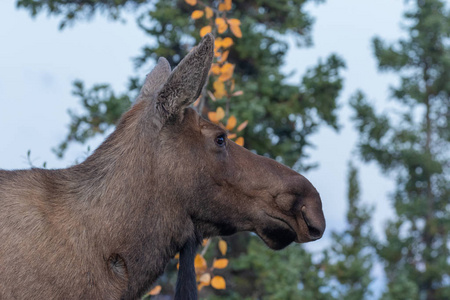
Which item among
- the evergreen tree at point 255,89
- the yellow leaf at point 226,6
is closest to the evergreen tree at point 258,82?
the evergreen tree at point 255,89

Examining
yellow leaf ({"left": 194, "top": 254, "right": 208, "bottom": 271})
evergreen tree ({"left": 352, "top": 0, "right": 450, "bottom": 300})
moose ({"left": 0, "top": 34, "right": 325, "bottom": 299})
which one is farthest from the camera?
evergreen tree ({"left": 352, "top": 0, "right": 450, "bottom": 300})

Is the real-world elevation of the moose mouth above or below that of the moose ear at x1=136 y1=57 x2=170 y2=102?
below

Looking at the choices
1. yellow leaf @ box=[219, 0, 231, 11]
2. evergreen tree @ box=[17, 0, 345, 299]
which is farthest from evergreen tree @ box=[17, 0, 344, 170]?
yellow leaf @ box=[219, 0, 231, 11]

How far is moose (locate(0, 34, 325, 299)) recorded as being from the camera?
9.60 feet

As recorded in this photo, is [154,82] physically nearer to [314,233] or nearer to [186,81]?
[186,81]

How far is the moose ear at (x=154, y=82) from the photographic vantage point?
3.56m

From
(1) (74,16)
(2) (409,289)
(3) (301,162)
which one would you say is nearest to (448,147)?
(2) (409,289)

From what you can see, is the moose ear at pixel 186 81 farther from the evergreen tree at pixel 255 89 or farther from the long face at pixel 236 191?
the evergreen tree at pixel 255 89

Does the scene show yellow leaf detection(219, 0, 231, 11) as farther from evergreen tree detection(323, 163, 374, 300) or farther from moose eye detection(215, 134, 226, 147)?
evergreen tree detection(323, 163, 374, 300)

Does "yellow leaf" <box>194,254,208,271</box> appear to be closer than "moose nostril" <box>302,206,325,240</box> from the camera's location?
No

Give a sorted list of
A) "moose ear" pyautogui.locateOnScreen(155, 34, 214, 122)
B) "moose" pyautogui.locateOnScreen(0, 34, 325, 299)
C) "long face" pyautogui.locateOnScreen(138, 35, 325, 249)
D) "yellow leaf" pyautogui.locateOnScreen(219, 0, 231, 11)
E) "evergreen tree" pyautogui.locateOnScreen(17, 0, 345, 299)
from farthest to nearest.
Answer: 1. "evergreen tree" pyautogui.locateOnScreen(17, 0, 345, 299)
2. "yellow leaf" pyautogui.locateOnScreen(219, 0, 231, 11)
3. "long face" pyautogui.locateOnScreen(138, 35, 325, 249)
4. "moose ear" pyautogui.locateOnScreen(155, 34, 214, 122)
5. "moose" pyautogui.locateOnScreen(0, 34, 325, 299)

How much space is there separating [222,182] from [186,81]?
62 cm

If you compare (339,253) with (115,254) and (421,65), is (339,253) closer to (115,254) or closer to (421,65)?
(421,65)

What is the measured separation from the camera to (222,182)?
10.9ft
